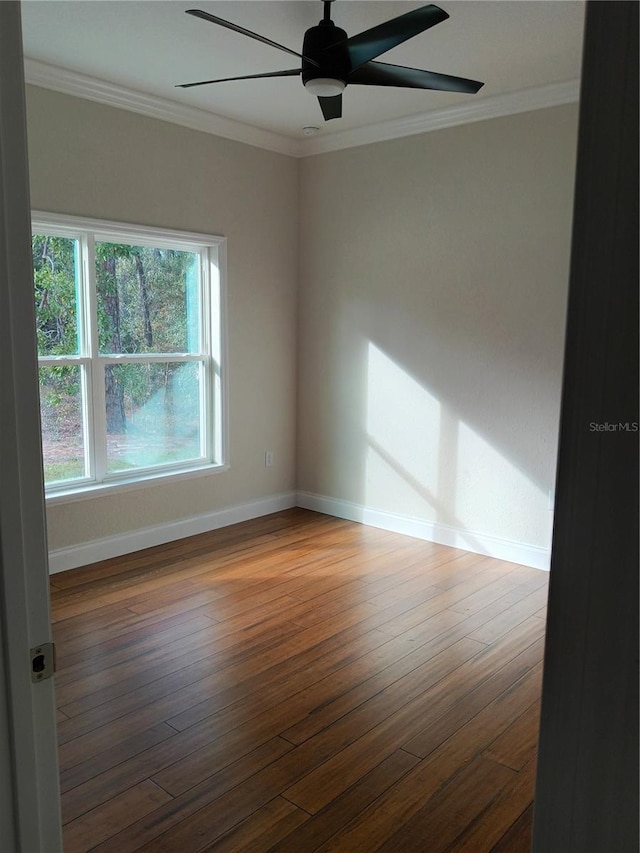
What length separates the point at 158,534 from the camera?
15.1 feet

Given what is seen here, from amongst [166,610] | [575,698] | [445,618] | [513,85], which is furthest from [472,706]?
[513,85]

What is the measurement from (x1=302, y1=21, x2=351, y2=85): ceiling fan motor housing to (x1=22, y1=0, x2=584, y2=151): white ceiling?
0.92 ft

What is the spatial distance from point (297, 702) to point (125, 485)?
83.7 inches

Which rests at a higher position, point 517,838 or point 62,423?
point 62,423

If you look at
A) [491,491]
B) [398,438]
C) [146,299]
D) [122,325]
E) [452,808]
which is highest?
[146,299]

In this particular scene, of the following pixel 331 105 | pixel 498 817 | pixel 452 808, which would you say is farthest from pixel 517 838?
pixel 331 105

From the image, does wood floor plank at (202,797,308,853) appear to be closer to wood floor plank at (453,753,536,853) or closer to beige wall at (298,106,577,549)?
wood floor plank at (453,753,536,853)

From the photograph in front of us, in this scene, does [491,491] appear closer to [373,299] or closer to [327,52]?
[373,299]

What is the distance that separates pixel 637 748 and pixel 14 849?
86 centimetres

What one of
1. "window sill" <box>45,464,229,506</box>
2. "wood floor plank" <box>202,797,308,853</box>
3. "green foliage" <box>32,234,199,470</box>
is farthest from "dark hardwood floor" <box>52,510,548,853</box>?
"green foliage" <box>32,234,199,470</box>

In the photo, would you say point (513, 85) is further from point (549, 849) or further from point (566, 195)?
point (549, 849)

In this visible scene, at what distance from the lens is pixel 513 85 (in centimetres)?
387

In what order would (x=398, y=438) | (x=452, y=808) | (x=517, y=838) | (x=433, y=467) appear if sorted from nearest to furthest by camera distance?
(x=517, y=838), (x=452, y=808), (x=433, y=467), (x=398, y=438)

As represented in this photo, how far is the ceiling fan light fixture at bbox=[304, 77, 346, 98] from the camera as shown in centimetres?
284
